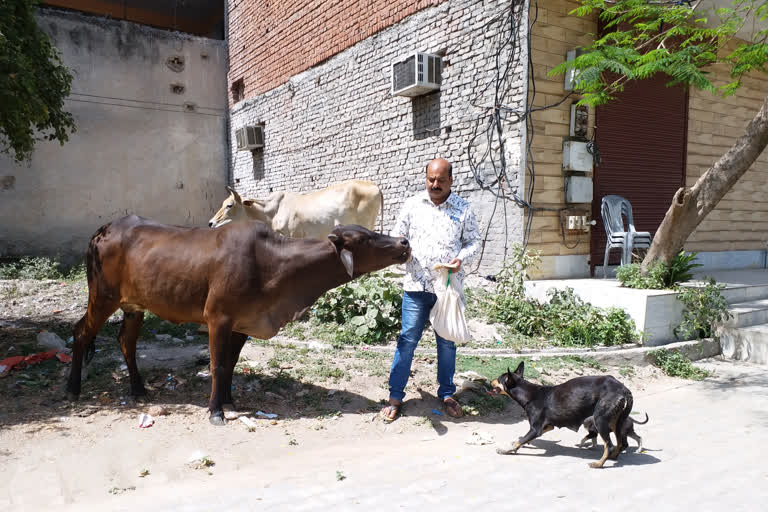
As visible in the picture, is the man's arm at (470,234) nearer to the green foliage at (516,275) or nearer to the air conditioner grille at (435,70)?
the green foliage at (516,275)

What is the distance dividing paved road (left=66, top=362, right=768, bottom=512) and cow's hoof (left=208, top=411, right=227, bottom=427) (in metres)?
0.50

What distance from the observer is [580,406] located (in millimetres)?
3307

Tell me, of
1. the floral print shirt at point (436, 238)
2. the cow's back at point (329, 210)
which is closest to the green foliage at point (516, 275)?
the cow's back at point (329, 210)

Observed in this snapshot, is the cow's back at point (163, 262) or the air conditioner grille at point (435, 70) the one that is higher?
the air conditioner grille at point (435, 70)

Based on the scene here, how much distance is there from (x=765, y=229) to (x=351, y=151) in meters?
9.29

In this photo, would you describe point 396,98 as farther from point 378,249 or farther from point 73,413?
point 73,413

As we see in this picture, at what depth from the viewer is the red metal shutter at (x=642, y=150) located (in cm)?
852

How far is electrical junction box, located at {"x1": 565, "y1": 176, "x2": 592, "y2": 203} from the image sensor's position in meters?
7.99

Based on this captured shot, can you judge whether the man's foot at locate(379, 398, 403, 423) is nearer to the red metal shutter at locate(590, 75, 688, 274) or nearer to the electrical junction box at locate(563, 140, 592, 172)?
the electrical junction box at locate(563, 140, 592, 172)

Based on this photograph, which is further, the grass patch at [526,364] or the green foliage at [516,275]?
the green foliage at [516,275]

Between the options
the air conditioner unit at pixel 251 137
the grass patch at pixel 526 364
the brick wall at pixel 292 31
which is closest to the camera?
the grass patch at pixel 526 364

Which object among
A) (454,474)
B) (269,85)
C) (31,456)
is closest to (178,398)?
(31,456)

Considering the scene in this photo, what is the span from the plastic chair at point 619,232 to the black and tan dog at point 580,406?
4927 millimetres

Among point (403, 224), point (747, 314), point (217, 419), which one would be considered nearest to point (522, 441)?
point (403, 224)
